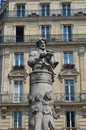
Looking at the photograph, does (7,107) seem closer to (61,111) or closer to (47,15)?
(61,111)

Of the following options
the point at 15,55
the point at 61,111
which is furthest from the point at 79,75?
the point at 15,55

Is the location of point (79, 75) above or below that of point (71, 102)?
above

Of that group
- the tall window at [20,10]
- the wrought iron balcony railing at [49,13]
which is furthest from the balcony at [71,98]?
the tall window at [20,10]

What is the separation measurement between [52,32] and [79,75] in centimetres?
562

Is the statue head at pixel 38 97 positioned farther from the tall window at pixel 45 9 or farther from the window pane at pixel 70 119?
the tall window at pixel 45 9

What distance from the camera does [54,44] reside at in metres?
42.1

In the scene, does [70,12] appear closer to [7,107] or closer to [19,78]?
[19,78]

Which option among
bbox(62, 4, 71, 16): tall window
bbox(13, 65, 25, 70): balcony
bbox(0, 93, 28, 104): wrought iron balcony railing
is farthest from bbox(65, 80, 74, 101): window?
bbox(62, 4, 71, 16): tall window

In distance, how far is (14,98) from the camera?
40.2m

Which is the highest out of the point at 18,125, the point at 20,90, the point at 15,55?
the point at 15,55

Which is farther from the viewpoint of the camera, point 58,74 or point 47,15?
point 47,15

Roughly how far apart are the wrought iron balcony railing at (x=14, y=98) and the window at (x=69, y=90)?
4028 mm

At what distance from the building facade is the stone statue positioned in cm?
2108

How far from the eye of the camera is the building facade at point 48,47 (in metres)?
39.4
